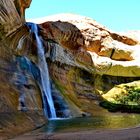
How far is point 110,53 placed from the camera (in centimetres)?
5041

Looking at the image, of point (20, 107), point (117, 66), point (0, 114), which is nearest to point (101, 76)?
point (117, 66)

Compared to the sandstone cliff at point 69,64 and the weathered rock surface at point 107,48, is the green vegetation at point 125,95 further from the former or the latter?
the weathered rock surface at point 107,48

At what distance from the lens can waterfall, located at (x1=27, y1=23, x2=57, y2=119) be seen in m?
24.5

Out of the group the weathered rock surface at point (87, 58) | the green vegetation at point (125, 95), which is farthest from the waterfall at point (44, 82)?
the green vegetation at point (125, 95)

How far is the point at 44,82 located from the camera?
27.0m

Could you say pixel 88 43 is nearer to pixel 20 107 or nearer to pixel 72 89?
pixel 72 89

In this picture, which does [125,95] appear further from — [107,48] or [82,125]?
[82,125]

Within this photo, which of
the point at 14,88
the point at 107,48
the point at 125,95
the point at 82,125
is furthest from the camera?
the point at 107,48

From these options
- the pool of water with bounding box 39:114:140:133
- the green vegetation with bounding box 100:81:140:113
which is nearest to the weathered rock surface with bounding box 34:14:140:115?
the green vegetation with bounding box 100:81:140:113

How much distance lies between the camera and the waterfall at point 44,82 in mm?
24453

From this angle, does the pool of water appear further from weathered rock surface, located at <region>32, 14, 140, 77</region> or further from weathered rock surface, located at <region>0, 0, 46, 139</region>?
weathered rock surface, located at <region>32, 14, 140, 77</region>

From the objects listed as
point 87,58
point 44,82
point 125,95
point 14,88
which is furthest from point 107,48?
point 14,88

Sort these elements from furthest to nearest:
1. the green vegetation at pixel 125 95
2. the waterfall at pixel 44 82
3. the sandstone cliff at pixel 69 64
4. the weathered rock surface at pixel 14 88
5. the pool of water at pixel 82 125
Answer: the green vegetation at pixel 125 95 < the waterfall at pixel 44 82 < the sandstone cliff at pixel 69 64 < the pool of water at pixel 82 125 < the weathered rock surface at pixel 14 88

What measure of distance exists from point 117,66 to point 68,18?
950cm
